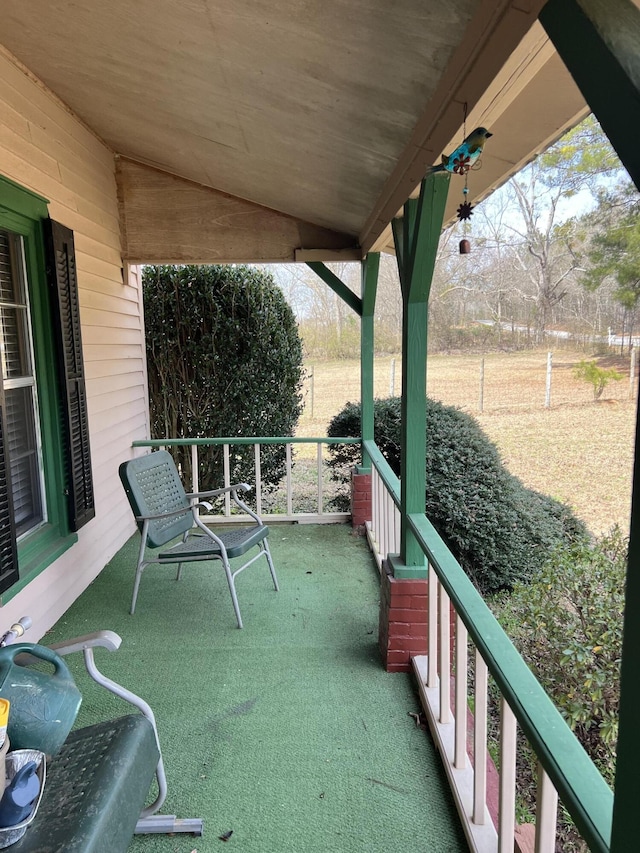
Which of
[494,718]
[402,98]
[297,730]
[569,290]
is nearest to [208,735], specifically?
[297,730]

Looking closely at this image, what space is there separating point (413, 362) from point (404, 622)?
1.14 meters

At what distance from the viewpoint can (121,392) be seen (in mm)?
4301

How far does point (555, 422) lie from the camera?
7.66m

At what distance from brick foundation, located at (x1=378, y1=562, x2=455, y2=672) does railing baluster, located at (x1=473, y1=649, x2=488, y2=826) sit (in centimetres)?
79

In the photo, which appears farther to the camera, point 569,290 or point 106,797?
point 569,290

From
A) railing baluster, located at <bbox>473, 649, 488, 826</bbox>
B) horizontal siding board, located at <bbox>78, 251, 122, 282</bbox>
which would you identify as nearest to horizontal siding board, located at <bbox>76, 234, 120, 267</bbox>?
horizontal siding board, located at <bbox>78, 251, 122, 282</bbox>

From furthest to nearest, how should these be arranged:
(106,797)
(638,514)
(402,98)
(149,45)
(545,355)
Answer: (545,355), (149,45), (402,98), (106,797), (638,514)

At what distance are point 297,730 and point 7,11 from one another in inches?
118

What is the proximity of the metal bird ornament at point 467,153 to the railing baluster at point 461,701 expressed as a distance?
4.44 feet

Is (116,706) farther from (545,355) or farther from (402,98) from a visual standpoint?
(545,355)

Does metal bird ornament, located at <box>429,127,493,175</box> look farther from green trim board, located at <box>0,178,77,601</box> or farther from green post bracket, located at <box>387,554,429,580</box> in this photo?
green trim board, located at <box>0,178,77,601</box>

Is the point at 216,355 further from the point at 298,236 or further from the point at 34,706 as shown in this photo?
the point at 34,706

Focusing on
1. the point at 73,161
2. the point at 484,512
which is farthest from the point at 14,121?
the point at 484,512

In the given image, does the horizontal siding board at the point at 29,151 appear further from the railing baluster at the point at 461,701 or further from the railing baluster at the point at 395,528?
the railing baluster at the point at 461,701
